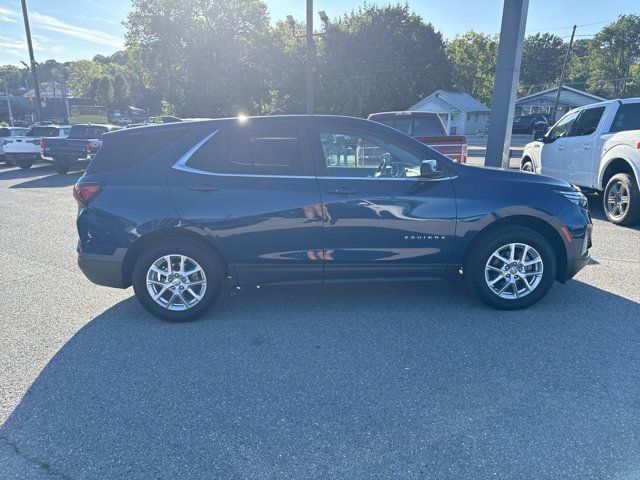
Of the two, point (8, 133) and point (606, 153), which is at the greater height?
point (606, 153)

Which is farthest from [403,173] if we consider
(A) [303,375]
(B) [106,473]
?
(B) [106,473]

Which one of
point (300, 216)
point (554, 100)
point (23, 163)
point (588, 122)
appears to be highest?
point (554, 100)

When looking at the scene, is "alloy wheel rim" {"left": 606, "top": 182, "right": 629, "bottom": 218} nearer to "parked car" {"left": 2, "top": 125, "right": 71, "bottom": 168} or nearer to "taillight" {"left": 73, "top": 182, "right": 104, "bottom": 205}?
"taillight" {"left": 73, "top": 182, "right": 104, "bottom": 205}

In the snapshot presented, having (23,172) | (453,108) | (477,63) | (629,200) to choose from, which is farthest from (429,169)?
(477,63)

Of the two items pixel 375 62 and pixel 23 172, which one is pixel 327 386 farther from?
pixel 375 62

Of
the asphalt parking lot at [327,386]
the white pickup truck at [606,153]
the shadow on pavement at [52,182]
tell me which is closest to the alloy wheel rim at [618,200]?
the white pickup truck at [606,153]

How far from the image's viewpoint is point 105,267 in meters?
3.90

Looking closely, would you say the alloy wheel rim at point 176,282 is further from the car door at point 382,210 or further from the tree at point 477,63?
the tree at point 477,63

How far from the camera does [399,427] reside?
8.32 ft

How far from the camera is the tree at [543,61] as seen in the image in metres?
74.9

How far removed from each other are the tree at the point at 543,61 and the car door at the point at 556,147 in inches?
3006

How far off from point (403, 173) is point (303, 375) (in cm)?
201

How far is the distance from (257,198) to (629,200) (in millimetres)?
6232

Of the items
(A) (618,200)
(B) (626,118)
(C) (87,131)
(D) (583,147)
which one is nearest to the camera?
(A) (618,200)
